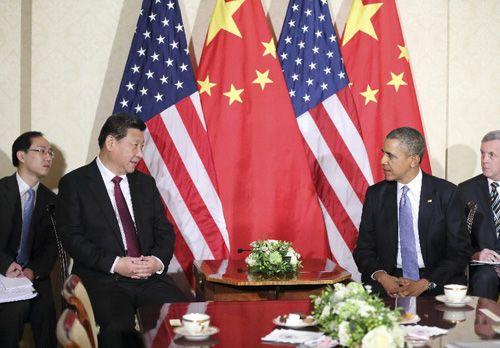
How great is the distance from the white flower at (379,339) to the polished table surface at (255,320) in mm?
515

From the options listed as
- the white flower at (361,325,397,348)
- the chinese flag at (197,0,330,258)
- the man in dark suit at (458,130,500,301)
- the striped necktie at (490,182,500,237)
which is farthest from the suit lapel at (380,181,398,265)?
the white flower at (361,325,397,348)

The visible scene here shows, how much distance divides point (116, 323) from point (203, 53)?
2526 mm

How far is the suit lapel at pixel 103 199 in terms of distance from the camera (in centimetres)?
462

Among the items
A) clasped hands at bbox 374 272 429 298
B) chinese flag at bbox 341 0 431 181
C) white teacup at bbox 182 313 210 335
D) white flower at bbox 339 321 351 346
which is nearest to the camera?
white flower at bbox 339 321 351 346

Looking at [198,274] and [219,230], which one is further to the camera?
[219,230]

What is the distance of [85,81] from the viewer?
5.89 metres

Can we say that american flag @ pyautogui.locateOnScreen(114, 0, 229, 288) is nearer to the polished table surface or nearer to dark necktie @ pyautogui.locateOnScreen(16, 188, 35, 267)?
dark necktie @ pyautogui.locateOnScreen(16, 188, 35, 267)

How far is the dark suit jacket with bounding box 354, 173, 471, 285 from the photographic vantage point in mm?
4718

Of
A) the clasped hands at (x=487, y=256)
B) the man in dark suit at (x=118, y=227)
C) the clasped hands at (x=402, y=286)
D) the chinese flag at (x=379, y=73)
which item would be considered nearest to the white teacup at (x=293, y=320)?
the man in dark suit at (x=118, y=227)

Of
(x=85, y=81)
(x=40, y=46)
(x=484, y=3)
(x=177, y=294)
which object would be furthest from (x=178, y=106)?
(x=484, y=3)

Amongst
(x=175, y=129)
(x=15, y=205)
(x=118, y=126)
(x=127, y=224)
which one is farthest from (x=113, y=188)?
(x=175, y=129)

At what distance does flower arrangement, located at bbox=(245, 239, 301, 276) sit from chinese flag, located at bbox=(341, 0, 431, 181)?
1522 mm

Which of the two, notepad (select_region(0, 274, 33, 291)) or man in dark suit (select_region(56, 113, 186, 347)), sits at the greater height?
man in dark suit (select_region(56, 113, 186, 347))

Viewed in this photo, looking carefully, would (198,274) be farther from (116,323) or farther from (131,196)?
(116,323)
